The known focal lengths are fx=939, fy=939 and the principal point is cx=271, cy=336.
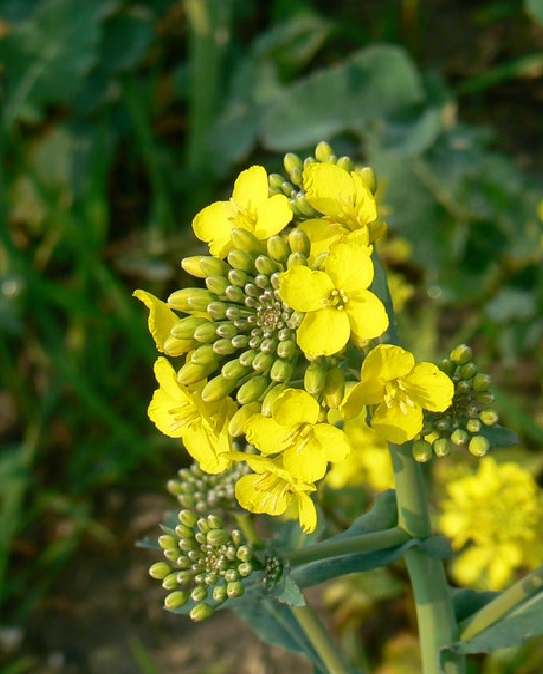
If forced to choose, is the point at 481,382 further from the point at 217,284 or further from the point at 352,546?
the point at 217,284

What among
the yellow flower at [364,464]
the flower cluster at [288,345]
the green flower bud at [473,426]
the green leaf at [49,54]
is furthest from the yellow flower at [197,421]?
the green leaf at [49,54]

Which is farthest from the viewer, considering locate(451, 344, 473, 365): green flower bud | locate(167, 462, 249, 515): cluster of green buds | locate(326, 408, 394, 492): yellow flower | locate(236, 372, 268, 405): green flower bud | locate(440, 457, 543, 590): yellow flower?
locate(326, 408, 394, 492): yellow flower

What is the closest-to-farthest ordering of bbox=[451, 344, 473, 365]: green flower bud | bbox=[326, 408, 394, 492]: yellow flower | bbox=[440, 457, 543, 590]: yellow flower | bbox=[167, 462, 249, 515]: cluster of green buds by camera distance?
bbox=[451, 344, 473, 365]: green flower bud, bbox=[167, 462, 249, 515]: cluster of green buds, bbox=[440, 457, 543, 590]: yellow flower, bbox=[326, 408, 394, 492]: yellow flower

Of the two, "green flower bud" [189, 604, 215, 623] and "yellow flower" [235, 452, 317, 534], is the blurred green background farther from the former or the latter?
"yellow flower" [235, 452, 317, 534]

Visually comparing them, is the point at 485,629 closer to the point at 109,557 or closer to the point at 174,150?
the point at 109,557

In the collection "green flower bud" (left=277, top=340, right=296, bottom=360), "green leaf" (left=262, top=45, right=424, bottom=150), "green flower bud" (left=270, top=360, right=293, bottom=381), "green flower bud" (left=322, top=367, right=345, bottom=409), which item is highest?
"green flower bud" (left=277, top=340, right=296, bottom=360)

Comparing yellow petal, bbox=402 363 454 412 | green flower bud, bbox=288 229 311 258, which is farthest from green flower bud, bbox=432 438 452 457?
green flower bud, bbox=288 229 311 258

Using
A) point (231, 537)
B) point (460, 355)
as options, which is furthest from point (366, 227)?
point (231, 537)

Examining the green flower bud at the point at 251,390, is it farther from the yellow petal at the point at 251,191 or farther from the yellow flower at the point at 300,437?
the yellow petal at the point at 251,191
